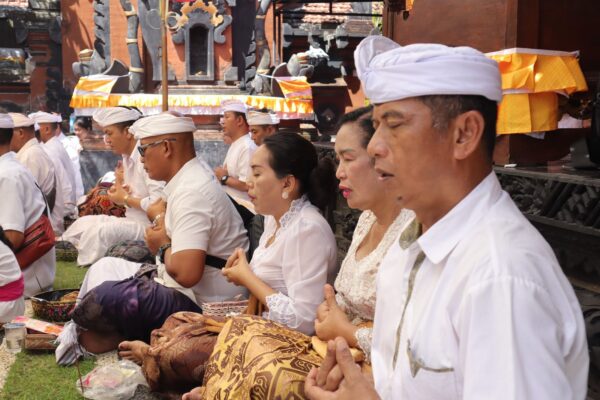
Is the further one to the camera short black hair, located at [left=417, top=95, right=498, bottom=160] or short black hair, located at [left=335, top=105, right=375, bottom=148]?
short black hair, located at [left=335, top=105, right=375, bottom=148]

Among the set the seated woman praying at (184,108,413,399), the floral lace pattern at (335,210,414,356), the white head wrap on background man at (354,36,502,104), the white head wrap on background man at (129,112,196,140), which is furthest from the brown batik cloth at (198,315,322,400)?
the white head wrap on background man at (129,112,196,140)

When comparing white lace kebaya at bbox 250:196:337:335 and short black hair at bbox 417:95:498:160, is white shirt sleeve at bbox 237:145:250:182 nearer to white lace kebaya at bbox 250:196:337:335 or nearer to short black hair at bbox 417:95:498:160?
white lace kebaya at bbox 250:196:337:335

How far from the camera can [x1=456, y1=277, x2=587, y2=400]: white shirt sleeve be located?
49.6 inches

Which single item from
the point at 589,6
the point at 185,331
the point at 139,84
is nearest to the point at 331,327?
the point at 185,331

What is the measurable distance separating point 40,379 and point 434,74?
3.57 meters

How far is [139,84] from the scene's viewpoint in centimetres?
1422

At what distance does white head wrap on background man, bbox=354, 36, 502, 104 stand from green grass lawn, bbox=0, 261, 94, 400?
312 centimetres

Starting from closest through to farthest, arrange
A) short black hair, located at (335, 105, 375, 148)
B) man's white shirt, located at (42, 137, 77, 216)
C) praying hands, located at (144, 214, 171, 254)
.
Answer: short black hair, located at (335, 105, 375, 148) < praying hands, located at (144, 214, 171, 254) < man's white shirt, located at (42, 137, 77, 216)

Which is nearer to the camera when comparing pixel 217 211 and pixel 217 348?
pixel 217 348

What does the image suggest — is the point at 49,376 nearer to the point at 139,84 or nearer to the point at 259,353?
the point at 259,353

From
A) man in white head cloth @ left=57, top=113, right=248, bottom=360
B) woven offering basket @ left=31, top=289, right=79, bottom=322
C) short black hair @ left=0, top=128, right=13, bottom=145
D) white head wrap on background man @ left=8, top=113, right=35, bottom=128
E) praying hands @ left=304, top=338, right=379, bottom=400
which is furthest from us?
white head wrap on background man @ left=8, top=113, right=35, bottom=128

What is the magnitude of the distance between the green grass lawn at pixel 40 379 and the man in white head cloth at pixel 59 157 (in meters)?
5.72

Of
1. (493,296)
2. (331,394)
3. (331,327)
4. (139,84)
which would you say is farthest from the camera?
(139,84)

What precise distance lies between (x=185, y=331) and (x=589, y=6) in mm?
2465
